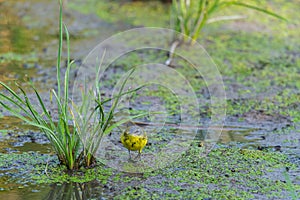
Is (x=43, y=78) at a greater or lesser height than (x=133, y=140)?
greater

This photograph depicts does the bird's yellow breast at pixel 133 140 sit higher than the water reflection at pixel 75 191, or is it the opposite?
the bird's yellow breast at pixel 133 140

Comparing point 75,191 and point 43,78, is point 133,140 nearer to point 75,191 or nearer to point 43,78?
point 75,191

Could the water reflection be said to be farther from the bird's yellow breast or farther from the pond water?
the bird's yellow breast

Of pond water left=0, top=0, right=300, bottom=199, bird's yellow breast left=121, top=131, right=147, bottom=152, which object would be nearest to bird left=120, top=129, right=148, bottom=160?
bird's yellow breast left=121, top=131, right=147, bottom=152

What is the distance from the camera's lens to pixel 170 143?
371 cm

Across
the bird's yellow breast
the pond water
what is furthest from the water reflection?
the bird's yellow breast

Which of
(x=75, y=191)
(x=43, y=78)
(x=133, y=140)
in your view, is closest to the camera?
(x=75, y=191)

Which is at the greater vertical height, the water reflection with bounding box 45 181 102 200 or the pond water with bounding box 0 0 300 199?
the pond water with bounding box 0 0 300 199

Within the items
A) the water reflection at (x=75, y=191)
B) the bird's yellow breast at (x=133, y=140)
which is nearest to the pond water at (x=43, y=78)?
the water reflection at (x=75, y=191)

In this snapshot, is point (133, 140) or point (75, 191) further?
point (133, 140)

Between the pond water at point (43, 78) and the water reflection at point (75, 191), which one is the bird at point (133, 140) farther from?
the water reflection at point (75, 191)

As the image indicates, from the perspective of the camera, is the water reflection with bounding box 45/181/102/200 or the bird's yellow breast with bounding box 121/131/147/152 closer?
the water reflection with bounding box 45/181/102/200

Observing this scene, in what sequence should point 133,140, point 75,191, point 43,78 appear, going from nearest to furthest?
point 75,191 → point 133,140 → point 43,78

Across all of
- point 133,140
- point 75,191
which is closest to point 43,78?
point 133,140
